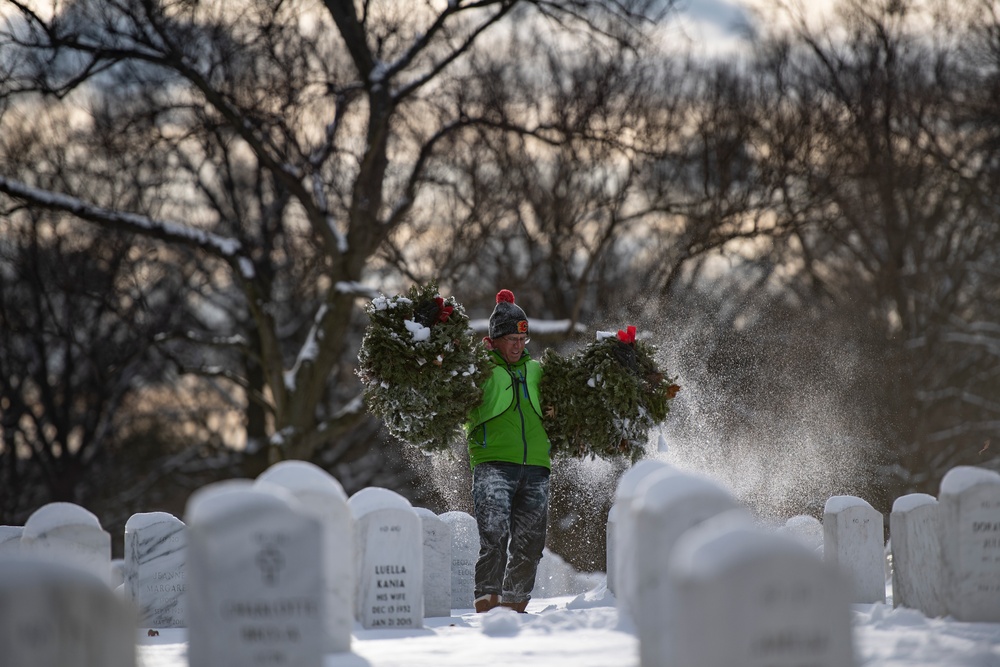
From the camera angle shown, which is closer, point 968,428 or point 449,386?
point 449,386

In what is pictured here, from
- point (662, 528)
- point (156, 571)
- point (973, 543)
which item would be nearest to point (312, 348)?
point (156, 571)

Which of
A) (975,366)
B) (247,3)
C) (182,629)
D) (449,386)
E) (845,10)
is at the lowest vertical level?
(182,629)

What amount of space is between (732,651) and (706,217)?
12933mm

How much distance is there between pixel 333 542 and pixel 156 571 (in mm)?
2672

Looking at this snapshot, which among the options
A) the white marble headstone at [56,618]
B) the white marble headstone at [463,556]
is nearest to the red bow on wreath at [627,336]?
the white marble headstone at [463,556]

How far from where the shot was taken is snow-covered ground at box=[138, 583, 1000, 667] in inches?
211

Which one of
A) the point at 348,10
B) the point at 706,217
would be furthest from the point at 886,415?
the point at 348,10

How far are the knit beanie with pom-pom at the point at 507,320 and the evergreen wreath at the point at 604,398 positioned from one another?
0.41 meters

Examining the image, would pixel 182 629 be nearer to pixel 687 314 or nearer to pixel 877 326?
pixel 687 314

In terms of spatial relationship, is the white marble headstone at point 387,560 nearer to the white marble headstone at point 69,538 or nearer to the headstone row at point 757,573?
the headstone row at point 757,573

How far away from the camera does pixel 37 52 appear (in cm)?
1490

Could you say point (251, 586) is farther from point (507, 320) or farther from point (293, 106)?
point (293, 106)

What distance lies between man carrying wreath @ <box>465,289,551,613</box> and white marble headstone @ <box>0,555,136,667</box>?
427 cm

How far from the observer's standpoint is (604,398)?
8.16 metres
